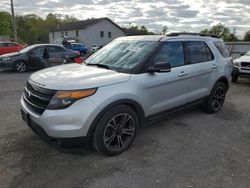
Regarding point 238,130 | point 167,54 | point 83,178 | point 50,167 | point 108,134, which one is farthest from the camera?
point 238,130

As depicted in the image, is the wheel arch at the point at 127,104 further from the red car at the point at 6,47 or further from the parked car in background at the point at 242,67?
the red car at the point at 6,47

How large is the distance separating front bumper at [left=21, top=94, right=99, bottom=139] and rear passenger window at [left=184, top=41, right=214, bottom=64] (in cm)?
241

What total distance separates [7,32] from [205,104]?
216ft

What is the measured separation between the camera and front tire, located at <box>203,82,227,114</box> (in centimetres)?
551

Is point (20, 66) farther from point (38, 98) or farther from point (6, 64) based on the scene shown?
point (38, 98)

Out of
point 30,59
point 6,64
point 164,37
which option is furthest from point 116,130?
point 6,64

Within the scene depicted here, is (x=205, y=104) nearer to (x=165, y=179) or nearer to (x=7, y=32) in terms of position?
(x=165, y=179)

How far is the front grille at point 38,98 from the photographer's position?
10.6 ft

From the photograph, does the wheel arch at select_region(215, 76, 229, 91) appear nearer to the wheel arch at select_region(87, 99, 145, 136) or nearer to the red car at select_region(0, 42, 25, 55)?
the wheel arch at select_region(87, 99, 145, 136)

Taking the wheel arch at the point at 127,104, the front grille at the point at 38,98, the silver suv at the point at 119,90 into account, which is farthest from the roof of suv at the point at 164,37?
the front grille at the point at 38,98

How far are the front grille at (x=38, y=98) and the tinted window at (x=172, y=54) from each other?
181cm

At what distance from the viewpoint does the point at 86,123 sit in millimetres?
3195

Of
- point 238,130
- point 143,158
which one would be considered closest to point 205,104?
point 238,130

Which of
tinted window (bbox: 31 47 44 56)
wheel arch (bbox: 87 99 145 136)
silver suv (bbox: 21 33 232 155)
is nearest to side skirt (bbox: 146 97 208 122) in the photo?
silver suv (bbox: 21 33 232 155)
